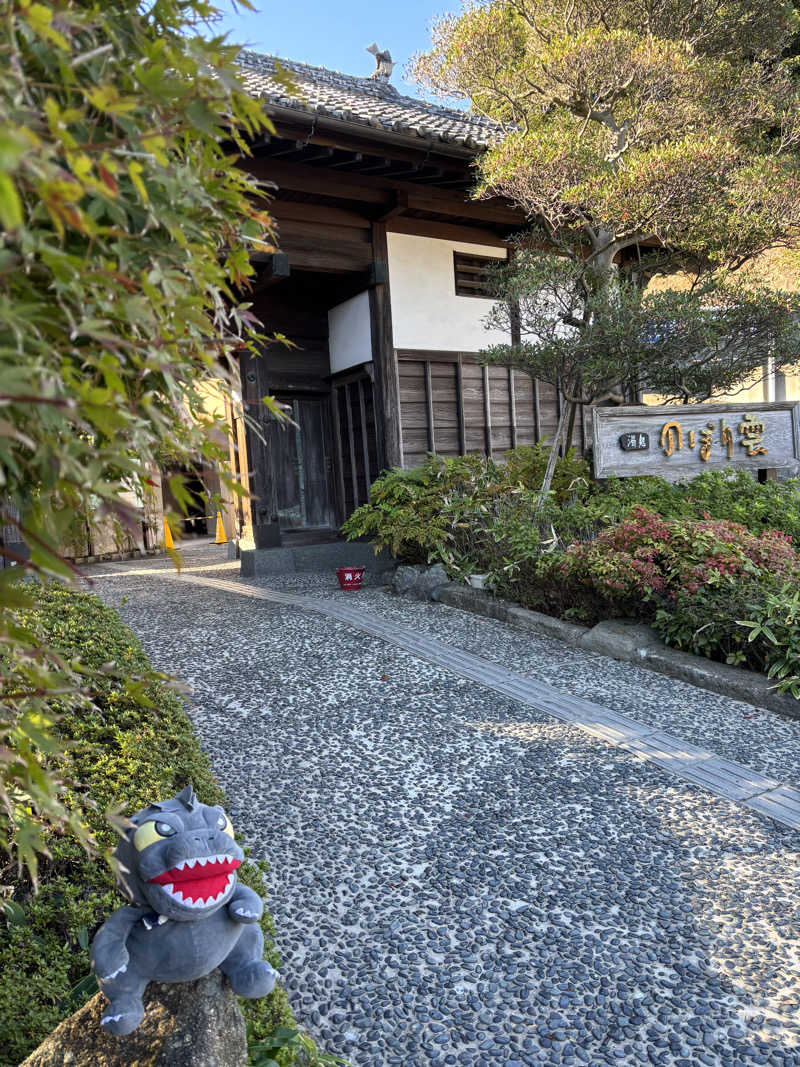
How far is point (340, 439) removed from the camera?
9820mm

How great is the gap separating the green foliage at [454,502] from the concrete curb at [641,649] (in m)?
0.78

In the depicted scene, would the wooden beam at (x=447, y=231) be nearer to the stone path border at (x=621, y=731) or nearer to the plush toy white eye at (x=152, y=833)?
the stone path border at (x=621, y=731)

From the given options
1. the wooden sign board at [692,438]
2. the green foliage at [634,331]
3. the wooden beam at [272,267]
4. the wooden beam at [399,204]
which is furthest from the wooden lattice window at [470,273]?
the wooden sign board at [692,438]

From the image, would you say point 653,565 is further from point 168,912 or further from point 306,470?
point 306,470

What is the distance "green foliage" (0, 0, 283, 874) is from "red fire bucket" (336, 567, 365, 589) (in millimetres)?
6671

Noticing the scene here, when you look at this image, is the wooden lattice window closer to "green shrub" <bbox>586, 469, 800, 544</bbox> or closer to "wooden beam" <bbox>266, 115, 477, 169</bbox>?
"wooden beam" <bbox>266, 115, 477, 169</bbox>

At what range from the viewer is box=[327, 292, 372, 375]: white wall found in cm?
888

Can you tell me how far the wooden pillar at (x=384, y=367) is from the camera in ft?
28.2

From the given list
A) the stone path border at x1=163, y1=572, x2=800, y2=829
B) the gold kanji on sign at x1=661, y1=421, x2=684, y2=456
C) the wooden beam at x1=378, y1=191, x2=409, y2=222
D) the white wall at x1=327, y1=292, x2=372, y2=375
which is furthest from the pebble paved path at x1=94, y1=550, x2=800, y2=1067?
the wooden beam at x1=378, y1=191, x2=409, y2=222

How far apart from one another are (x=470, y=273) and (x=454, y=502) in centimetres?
348

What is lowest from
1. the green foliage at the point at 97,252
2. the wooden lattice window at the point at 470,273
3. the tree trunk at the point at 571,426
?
the green foliage at the point at 97,252

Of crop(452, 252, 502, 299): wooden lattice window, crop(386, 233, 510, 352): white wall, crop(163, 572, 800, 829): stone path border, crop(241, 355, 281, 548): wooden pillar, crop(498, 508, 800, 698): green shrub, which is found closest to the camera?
crop(163, 572, 800, 829): stone path border

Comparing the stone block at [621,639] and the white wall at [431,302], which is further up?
the white wall at [431,302]

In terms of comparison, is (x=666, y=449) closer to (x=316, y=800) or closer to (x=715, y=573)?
Result: (x=715, y=573)
